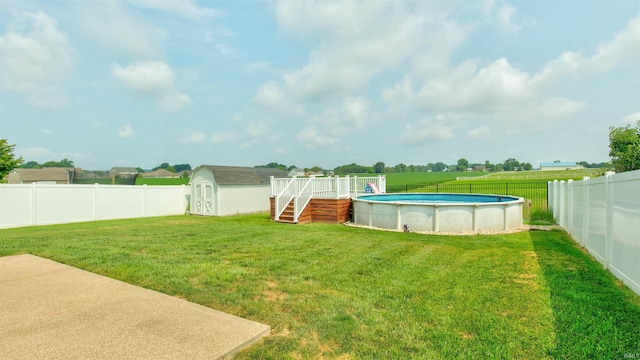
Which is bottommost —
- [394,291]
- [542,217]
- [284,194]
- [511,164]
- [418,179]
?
[542,217]

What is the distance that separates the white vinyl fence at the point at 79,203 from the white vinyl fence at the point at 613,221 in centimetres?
1914

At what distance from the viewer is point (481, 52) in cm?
1486

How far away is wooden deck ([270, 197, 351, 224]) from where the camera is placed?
13195 millimetres

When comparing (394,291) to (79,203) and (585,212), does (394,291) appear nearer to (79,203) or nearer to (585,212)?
(585,212)

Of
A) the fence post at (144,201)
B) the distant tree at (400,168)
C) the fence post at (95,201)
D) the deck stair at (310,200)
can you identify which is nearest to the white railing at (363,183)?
the deck stair at (310,200)

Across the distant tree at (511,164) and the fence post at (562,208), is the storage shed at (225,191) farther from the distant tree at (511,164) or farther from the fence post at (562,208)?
the distant tree at (511,164)

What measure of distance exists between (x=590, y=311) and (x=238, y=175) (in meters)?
17.8

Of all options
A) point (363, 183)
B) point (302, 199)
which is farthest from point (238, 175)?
point (363, 183)

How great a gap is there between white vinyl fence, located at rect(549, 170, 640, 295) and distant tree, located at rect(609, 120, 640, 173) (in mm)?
22438

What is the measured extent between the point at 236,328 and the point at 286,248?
4166mm

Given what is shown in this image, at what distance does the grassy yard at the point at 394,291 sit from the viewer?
290 cm

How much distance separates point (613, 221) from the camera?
4961mm

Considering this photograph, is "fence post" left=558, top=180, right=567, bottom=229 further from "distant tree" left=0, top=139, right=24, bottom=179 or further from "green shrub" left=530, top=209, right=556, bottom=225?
"distant tree" left=0, top=139, right=24, bottom=179

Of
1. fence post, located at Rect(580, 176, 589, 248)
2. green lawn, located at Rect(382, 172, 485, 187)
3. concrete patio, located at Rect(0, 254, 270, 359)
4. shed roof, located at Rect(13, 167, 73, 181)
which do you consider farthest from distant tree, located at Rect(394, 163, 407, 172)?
concrete patio, located at Rect(0, 254, 270, 359)
